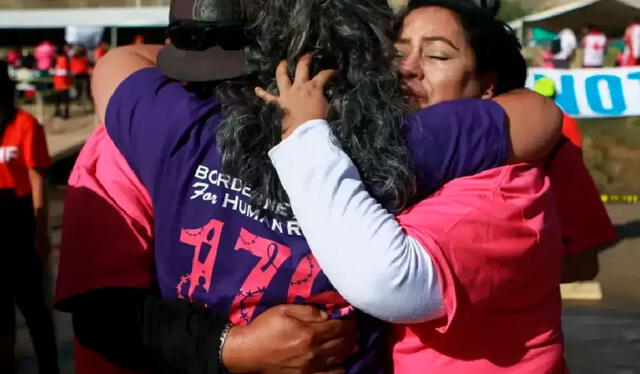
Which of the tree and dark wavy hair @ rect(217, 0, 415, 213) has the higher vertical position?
dark wavy hair @ rect(217, 0, 415, 213)

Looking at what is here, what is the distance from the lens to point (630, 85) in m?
10.3

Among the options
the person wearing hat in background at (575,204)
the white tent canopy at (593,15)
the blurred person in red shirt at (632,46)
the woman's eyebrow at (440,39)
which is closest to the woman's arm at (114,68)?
the woman's eyebrow at (440,39)

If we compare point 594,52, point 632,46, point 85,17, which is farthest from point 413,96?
point 85,17

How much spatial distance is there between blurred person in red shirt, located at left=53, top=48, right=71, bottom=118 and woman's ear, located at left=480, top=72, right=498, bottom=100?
56.5 ft

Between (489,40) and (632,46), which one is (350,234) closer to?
(489,40)

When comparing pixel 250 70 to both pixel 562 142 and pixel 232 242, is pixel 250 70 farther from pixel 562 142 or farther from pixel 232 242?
pixel 562 142

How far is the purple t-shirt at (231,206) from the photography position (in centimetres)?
171

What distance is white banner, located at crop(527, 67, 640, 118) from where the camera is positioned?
10297mm

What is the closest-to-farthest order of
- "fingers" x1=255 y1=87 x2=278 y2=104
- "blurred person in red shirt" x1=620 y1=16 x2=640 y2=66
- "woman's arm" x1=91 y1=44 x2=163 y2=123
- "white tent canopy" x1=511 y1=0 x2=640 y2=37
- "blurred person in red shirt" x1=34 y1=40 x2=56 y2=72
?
"fingers" x1=255 y1=87 x2=278 y2=104
"woman's arm" x1=91 y1=44 x2=163 y2=123
"blurred person in red shirt" x1=620 y1=16 x2=640 y2=66
"white tent canopy" x1=511 y1=0 x2=640 y2=37
"blurred person in red shirt" x1=34 y1=40 x2=56 y2=72

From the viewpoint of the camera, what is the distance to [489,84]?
196 centimetres

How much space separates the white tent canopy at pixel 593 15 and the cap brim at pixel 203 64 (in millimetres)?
16242

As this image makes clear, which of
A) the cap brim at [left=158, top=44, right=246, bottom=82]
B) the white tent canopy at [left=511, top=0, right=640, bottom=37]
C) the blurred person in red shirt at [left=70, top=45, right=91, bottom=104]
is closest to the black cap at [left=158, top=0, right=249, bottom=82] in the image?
the cap brim at [left=158, top=44, right=246, bottom=82]

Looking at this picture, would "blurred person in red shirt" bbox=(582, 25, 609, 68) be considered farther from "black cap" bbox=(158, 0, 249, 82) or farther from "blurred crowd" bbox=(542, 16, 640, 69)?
"black cap" bbox=(158, 0, 249, 82)

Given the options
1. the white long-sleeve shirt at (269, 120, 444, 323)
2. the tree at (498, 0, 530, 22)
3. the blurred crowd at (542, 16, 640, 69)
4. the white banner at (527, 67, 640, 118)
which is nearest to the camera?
the white long-sleeve shirt at (269, 120, 444, 323)
